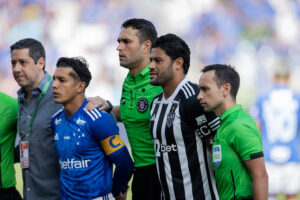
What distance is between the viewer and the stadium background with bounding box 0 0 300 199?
838 centimetres

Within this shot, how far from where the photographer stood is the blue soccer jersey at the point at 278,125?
8.59 m

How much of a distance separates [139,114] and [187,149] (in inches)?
20.8

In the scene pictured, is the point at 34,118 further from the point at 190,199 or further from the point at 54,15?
the point at 54,15

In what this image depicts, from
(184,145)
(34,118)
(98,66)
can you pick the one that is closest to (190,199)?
(184,145)

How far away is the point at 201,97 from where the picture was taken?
2850mm

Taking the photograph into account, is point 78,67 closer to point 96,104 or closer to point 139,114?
point 96,104

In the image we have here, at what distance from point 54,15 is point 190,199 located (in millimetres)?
6161

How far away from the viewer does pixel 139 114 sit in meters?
3.43

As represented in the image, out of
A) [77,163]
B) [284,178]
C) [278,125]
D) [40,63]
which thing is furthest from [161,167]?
[278,125]

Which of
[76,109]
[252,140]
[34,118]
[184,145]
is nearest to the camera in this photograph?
[252,140]

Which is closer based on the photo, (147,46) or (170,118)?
(170,118)

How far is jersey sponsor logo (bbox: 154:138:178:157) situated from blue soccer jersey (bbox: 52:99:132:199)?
23 cm

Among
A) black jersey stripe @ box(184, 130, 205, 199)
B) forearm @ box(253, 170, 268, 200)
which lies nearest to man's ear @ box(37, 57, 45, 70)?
black jersey stripe @ box(184, 130, 205, 199)

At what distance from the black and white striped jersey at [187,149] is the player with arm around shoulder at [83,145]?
1.08 feet
